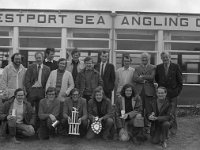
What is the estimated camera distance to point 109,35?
454 inches

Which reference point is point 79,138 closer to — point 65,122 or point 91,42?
point 65,122

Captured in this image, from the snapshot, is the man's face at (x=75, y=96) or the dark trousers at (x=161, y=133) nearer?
the dark trousers at (x=161, y=133)

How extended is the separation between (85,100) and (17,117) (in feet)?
4.40

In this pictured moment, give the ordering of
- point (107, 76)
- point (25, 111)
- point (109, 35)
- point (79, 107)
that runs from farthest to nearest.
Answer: point (109, 35) → point (107, 76) → point (79, 107) → point (25, 111)

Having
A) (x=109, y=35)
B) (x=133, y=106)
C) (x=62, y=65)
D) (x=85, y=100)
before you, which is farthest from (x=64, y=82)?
(x=109, y=35)

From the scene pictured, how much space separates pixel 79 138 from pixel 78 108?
62 cm

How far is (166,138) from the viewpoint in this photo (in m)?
7.47

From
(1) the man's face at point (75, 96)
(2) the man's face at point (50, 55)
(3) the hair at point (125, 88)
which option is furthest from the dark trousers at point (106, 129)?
(2) the man's face at point (50, 55)

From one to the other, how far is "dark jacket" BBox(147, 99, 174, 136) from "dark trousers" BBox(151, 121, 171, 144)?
0.03 m

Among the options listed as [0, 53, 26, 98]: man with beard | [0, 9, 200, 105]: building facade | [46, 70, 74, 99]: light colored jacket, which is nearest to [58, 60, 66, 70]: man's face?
[46, 70, 74, 99]: light colored jacket

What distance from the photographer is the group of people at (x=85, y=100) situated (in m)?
7.40

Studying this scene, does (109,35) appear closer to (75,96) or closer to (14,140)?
(75,96)

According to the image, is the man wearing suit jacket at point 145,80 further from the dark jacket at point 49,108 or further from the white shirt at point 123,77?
the dark jacket at point 49,108

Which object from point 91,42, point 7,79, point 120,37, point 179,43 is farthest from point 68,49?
point 7,79
